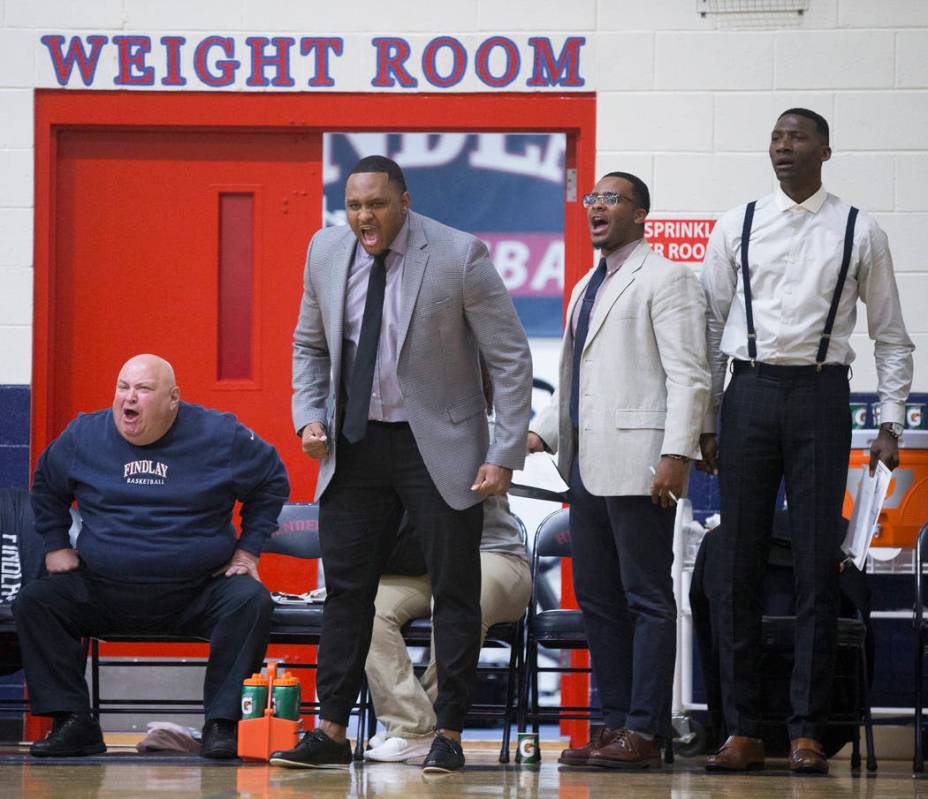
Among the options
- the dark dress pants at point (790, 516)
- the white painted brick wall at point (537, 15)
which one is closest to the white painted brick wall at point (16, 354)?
the white painted brick wall at point (537, 15)

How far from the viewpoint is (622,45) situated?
572 cm

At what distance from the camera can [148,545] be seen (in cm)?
470

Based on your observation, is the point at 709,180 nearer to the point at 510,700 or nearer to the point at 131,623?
the point at 510,700

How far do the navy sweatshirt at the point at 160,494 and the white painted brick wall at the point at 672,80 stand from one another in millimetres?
994

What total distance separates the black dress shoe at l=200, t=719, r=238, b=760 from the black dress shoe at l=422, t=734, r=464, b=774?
26.3 inches

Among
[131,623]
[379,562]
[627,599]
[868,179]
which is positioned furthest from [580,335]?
[868,179]

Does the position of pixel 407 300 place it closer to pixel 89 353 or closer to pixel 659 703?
pixel 659 703

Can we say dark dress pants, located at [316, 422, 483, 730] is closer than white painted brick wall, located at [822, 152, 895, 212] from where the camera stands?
Yes

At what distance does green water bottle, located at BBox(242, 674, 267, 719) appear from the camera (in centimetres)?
441

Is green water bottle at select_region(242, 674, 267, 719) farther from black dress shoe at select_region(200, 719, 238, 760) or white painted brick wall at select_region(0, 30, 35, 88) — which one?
white painted brick wall at select_region(0, 30, 35, 88)

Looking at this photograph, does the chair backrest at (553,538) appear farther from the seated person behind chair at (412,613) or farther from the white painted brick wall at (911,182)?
the white painted brick wall at (911,182)

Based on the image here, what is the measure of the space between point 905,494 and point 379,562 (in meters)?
1.95

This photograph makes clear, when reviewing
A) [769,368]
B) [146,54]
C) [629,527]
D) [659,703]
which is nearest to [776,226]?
[769,368]

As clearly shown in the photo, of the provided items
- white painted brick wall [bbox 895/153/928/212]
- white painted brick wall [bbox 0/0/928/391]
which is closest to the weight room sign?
white painted brick wall [bbox 0/0/928/391]
